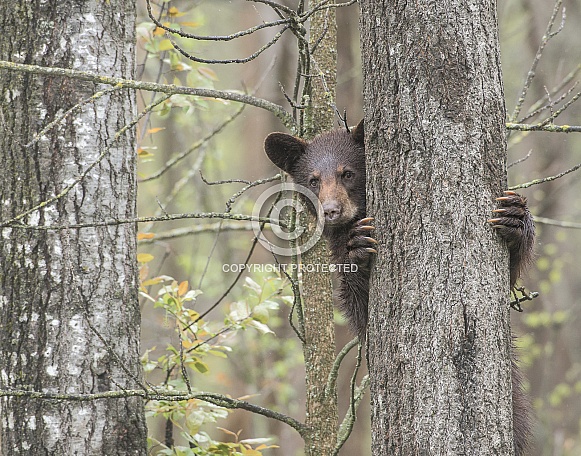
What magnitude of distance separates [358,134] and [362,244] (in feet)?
4.41

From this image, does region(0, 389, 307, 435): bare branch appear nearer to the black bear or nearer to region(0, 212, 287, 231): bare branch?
region(0, 212, 287, 231): bare branch

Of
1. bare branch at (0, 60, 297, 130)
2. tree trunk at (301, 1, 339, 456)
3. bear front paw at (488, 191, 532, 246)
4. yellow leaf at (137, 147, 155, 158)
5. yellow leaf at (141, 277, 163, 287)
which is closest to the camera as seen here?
bear front paw at (488, 191, 532, 246)

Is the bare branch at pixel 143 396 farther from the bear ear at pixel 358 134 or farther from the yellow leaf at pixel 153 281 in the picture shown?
the bear ear at pixel 358 134

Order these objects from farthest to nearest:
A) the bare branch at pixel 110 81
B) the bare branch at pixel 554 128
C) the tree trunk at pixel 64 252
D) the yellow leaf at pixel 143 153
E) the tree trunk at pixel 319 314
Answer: the yellow leaf at pixel 143 153
the tree trunk at pixel 319 314
the tree trunk at pixel 64 252
the bare branch at pixel 554 128
the bare branch at pixel 110 81

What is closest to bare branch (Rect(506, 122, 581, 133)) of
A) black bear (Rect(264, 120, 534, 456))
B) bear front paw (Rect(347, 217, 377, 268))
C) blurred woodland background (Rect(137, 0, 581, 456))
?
black bear (Rect(264, 120, 534, 456))

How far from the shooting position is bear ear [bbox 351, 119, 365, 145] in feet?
13.7

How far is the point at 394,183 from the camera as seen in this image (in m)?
2.62

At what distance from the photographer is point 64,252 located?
11.7ft

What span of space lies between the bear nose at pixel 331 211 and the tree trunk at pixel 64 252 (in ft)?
3.47

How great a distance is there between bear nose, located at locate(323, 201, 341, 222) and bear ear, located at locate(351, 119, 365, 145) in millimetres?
520

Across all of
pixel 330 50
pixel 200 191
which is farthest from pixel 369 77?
pixel 200 191

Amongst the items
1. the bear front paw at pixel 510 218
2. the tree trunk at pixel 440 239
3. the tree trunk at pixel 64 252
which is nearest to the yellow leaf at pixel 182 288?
the tree trunk at pixel 64 252

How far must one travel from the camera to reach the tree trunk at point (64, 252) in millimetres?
3496

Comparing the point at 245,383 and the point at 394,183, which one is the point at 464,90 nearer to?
the point at 394,183
